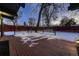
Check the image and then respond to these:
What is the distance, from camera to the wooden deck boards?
1.11 m

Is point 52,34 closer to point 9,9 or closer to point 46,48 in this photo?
point 46,48

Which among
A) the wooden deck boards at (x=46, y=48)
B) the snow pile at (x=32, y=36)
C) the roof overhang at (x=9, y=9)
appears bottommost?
the wooden deck boards at (x=46, y=48)

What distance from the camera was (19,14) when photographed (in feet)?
3.69

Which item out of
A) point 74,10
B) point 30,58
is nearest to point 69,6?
point 74,10

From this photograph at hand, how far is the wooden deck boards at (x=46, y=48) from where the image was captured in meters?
1.11

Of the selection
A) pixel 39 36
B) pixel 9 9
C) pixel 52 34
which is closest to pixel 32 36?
pixel 39 36

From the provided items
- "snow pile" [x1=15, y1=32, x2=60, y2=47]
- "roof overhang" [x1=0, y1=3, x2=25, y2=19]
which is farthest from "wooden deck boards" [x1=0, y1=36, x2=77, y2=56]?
"roof overhang" [x1=0, y1=3, x2=25, y2=19]

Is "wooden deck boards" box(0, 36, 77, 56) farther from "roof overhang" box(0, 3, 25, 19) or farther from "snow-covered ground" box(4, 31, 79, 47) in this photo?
"roof overhang" box(0, 3, 25, 19)

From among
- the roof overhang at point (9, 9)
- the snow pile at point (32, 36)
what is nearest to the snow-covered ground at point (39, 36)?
the snow pile at point (32, 36)

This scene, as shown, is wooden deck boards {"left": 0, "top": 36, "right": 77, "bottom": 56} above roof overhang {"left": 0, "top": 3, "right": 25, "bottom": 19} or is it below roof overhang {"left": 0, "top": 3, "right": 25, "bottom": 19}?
below

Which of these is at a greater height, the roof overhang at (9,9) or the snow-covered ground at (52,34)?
the roof overhang at (9,9)

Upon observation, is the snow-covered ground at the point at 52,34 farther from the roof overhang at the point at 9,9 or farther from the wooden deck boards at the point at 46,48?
the roof overhang at the point at 9,9

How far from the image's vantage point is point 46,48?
112 cm

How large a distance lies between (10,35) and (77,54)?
0.54 metres
